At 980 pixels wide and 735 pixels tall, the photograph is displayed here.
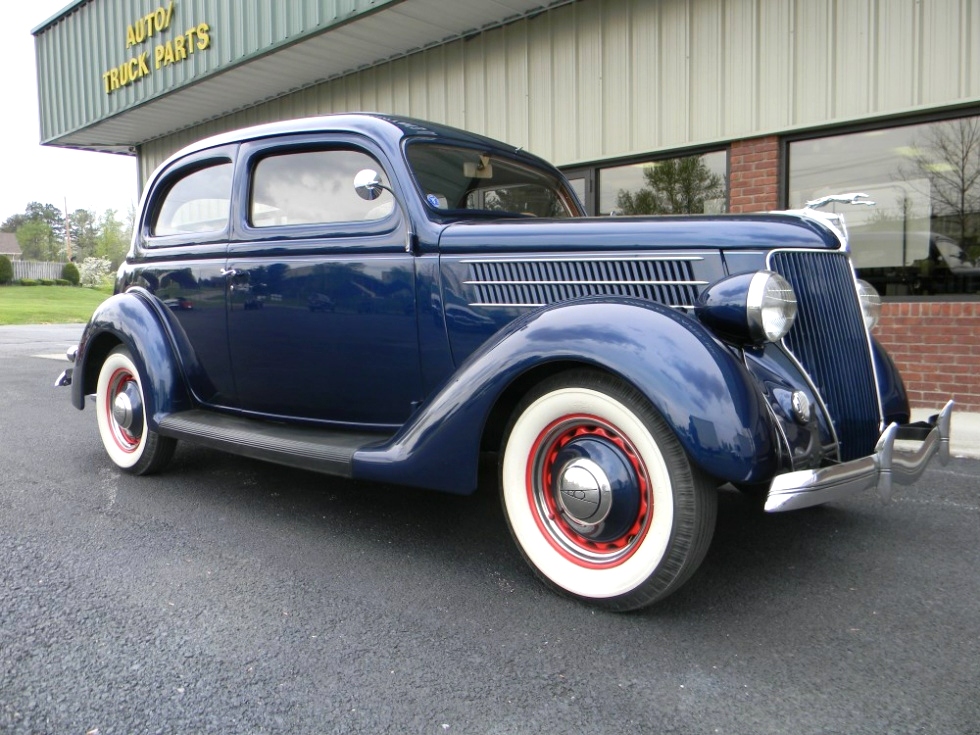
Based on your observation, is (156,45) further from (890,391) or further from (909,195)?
(890,391)

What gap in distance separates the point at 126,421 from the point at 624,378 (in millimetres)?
2870

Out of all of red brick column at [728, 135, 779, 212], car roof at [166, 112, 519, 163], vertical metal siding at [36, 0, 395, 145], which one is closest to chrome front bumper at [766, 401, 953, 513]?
car roof at [166, 112, 519, 163]

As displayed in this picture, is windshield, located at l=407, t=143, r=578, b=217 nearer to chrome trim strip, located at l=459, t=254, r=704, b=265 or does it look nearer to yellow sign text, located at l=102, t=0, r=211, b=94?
chrome trim strip, located at l=459, t=254, r=704, b=265

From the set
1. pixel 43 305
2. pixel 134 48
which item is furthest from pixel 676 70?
pixel 43 305

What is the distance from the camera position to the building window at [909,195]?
5516 millimetres

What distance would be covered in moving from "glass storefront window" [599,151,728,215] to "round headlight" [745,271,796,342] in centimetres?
453

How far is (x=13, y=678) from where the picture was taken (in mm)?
1913

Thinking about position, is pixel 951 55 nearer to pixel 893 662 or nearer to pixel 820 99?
pixel 820 99

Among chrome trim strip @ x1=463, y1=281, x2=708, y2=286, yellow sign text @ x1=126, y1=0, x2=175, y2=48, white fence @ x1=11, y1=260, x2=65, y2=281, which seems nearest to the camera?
chrome trim strip @ x1=463, y1=281, x2=708, y2=286

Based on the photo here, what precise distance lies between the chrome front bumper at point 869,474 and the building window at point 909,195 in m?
3.48

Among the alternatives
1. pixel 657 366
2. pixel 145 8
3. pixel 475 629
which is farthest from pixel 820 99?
pixel 145 8

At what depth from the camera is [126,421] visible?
12.8ft

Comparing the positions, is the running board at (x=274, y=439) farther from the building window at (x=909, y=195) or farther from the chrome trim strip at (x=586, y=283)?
the building window at (x=909, y=195)

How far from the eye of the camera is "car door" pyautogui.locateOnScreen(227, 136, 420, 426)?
3.02 m
